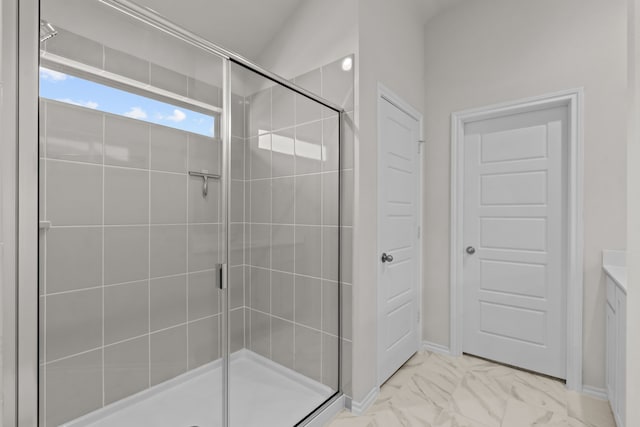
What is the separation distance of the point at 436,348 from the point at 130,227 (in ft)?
8.15

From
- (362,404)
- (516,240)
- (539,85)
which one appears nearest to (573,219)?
(516,240)

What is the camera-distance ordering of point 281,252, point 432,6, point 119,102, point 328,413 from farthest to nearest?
point 432,6
point 328,413
point 281,252
point 119,102

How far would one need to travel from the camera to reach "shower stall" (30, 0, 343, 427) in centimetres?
131

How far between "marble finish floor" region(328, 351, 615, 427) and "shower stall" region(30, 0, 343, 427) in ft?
1.42

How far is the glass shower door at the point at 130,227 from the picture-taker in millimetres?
1269

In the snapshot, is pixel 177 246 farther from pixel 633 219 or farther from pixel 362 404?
pixel 633 219

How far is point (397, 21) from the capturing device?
7.75 feet

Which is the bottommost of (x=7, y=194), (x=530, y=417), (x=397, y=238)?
(x=530, y=417)

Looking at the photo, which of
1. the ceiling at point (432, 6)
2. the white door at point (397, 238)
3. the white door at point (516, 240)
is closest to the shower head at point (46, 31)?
the white door at point (397, 238)

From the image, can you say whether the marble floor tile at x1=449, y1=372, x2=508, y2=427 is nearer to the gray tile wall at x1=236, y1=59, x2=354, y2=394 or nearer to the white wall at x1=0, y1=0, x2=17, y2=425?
the gray tile wall at x1=236, y1=59, x2=354, y2=394

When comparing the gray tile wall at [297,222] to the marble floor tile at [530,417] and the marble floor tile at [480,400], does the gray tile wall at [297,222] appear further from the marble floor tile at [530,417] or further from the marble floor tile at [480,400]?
the marble floor tile at [530,417]

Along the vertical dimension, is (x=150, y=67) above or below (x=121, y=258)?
above

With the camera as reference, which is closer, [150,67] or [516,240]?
[150,67]

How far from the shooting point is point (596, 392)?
2115mm
